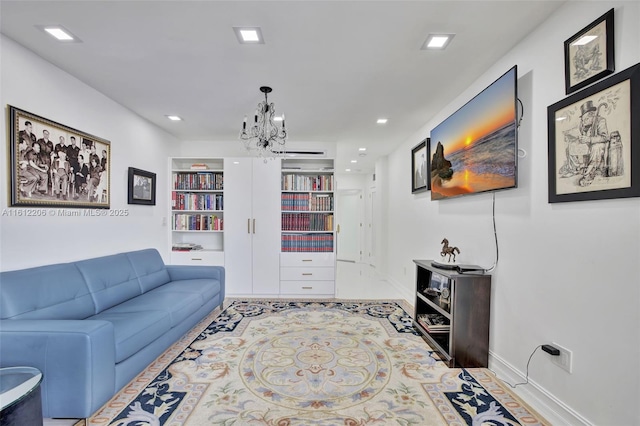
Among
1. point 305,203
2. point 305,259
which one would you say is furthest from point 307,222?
point 305,259

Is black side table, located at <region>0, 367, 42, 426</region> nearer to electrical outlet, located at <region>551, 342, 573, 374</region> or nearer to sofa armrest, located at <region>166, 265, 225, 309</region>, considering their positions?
sofa armrest, located at <region>166, 265, 225, 309</region>

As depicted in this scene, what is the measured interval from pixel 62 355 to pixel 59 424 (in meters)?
0.43

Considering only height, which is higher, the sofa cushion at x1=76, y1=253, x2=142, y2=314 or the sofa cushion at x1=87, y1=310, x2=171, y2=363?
the sofa cushion at x1=76, y1=253, x2=142, y2=314

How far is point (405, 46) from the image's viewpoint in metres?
2.13

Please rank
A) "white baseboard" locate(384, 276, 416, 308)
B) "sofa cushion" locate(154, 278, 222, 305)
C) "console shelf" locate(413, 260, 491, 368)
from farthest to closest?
"white baseboard" locate(384, 276, 416, 308) < "sofa cushion" locate(154, 278, 222, 305) < "console shelf" locate(413, 260, 491, 368)

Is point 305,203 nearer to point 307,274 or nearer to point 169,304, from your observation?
point 307,274

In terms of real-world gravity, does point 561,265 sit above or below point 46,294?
above

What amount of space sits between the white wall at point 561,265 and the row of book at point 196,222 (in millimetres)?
3548

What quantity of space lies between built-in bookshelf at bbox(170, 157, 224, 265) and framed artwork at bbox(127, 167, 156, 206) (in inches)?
19.0

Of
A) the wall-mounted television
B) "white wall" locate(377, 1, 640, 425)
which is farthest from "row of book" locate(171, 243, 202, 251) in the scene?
"white wall" locate(377, 1, 640, 425)

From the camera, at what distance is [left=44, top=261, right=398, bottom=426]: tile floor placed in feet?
15.2

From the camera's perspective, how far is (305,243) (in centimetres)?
451

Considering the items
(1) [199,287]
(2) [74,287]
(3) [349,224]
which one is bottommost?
(1) [199,287]

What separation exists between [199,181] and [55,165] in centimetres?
207
